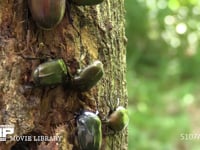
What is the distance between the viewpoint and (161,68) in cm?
342

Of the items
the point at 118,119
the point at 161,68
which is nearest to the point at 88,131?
the point at 118,119

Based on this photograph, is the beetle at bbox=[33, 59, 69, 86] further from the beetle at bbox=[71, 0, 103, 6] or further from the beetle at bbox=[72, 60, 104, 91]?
the beetle at bbox=[71, 0, 103, 6]

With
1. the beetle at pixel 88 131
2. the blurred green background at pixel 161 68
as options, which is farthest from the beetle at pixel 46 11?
the blurred green background at pixel 161 68

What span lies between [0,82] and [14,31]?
4.6 inches

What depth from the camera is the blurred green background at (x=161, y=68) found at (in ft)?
10.3

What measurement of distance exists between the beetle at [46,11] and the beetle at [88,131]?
0.71 ft

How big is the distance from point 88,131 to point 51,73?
16 cm

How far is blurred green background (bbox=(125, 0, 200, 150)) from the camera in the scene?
314 cm

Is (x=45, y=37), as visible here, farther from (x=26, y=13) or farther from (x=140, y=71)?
(x=140, y=71)

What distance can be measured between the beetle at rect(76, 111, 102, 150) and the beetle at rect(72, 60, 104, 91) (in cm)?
6

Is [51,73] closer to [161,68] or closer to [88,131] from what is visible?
[88,131]

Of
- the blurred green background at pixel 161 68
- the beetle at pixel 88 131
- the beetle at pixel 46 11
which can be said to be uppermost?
the beetle at pixel 46 11

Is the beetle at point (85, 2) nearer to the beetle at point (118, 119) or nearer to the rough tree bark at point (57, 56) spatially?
the rough tree bark at point (57, 56)

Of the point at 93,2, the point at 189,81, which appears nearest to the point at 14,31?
the point at 93,2
